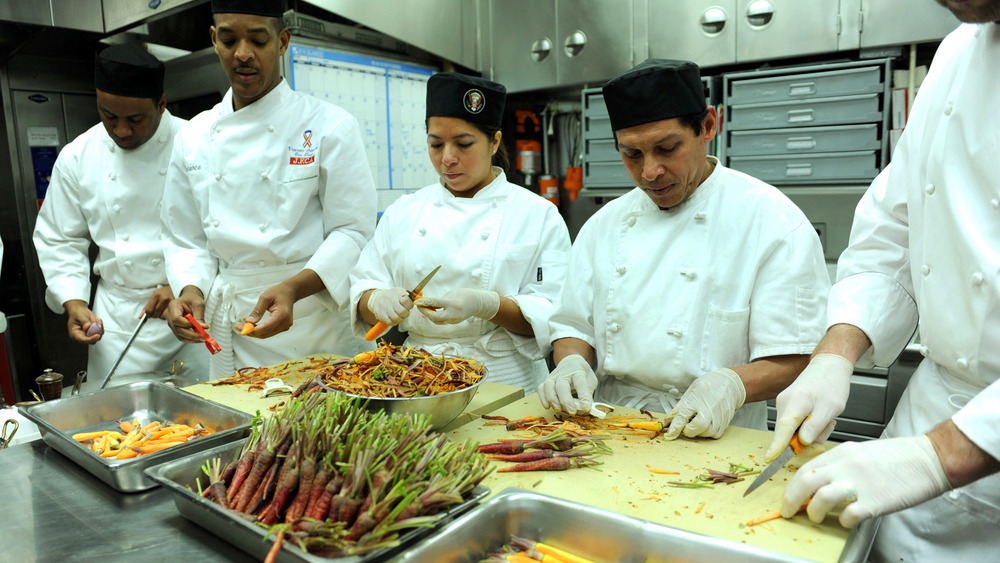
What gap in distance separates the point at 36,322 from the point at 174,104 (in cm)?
165

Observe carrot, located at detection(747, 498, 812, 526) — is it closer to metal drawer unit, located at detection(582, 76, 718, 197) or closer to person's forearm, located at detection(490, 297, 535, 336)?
person's forearm, located at detection(490, 297, 535, 336)

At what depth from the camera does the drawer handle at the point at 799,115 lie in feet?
11.4

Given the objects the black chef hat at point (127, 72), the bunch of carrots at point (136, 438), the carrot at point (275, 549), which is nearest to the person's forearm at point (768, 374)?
the carrot at point (275, 549)

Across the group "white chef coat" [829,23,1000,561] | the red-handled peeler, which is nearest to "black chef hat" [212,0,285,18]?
the red-handled peeler

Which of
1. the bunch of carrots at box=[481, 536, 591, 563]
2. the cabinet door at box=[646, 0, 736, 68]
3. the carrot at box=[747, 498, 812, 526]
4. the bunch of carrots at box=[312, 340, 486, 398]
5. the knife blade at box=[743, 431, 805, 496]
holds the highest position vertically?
the cabinet door at box=[646, 0, 736, 68]

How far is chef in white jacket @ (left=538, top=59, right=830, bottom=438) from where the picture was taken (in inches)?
69.2

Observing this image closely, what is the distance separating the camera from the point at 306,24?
3.76 metres

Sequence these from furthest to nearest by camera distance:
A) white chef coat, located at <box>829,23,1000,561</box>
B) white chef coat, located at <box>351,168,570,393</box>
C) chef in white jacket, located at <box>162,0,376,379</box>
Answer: chef in white jacket, located at <box>162,0,376,379</box>
white chef coat, located at <box>351,168,570,393</box>
white chef coat, located at <box>829,23,1000,561</box>

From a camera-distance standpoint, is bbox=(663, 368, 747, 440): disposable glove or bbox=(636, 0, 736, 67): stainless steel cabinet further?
bbox=(636, 0, 736, 67): stainless steel cabinet

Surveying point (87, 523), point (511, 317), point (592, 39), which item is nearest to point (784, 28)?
point (592, 39)

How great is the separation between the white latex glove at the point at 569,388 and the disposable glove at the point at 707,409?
0.22 metres

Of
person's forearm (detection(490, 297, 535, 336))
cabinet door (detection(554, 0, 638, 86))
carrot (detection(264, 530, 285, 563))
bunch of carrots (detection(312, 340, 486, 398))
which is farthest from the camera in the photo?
cabinet door (detection(554, 0, 638, 86))

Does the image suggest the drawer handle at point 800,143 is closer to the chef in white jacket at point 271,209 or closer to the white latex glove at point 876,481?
the chef in white jacket at point 271,209

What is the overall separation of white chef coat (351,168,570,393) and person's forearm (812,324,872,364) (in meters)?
0.97
